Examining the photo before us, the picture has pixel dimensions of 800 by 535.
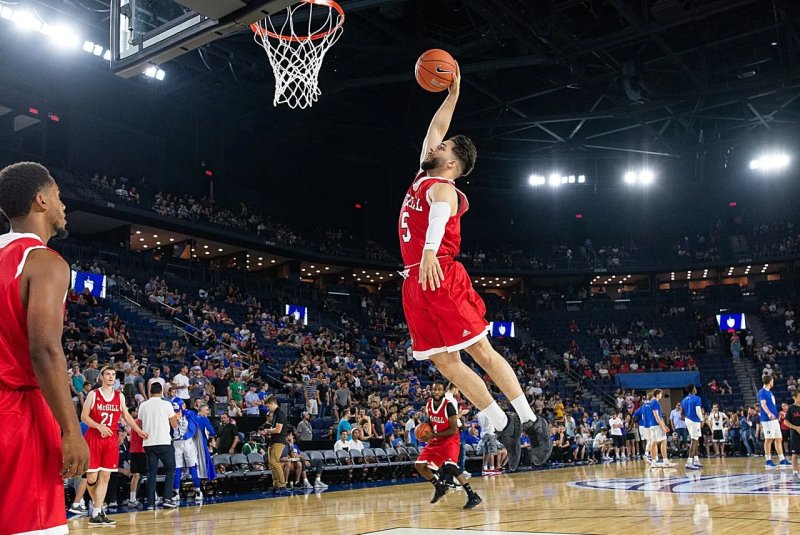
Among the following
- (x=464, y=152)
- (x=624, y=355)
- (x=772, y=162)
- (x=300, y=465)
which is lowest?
(x=300, y=465)

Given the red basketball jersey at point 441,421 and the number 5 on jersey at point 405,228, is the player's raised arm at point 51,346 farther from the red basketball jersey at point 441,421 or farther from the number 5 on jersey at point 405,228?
the red basketball jersey at point 441,421

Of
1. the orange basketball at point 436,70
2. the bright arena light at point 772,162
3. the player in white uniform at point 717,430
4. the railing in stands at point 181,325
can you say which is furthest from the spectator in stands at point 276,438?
the bright arena light at point 772,162

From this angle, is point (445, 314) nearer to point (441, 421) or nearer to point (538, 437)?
point (538, 437)

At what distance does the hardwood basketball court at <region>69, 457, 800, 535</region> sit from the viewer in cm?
603

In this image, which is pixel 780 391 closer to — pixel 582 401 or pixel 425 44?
pixel 582 401

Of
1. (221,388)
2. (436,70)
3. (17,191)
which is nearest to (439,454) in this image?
(436,70)

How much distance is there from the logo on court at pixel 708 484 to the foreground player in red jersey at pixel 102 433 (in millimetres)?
6552

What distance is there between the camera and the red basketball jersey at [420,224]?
17.4ft

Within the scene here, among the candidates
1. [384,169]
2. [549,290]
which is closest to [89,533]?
[384,169]

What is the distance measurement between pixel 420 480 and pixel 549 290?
26691 millimetres

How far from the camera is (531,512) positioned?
7.65 m

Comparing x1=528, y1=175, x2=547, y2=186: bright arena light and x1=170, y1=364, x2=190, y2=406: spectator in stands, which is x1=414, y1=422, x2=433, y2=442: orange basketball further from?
x1=528, y1=175, x2=547, y2=186: bright arena light

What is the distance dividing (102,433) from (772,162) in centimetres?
3315

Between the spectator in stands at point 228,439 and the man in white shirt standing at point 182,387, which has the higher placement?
the man in white shirt standing at point 182,387
